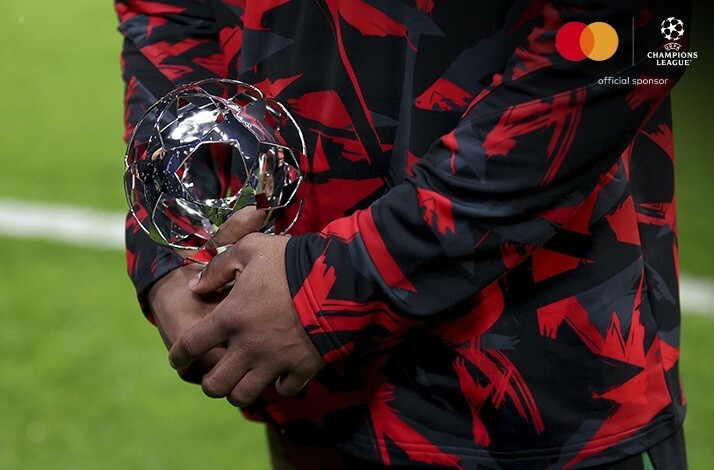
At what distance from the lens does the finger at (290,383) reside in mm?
1068

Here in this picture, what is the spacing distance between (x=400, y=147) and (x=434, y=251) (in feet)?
0.60

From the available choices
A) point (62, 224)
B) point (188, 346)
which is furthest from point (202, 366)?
point (62, 224)

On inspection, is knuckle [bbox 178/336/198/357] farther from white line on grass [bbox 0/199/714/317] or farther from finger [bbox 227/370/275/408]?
white line on grass [bbox 0/199/714/317]

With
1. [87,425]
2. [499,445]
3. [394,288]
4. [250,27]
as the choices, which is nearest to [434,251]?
[394,288]

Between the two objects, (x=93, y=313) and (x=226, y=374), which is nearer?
(x=226, y=374)

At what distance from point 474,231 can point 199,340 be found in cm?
32

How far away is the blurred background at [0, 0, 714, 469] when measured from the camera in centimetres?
261

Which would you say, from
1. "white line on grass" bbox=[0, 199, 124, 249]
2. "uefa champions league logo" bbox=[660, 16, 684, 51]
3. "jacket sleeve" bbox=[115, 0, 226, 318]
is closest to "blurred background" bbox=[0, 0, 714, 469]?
"white line on grass" bbox=[0, 199, 124, 249]

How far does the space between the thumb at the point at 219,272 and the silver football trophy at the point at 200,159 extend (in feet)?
0.26

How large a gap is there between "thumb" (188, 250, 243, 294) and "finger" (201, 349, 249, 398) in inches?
3.2

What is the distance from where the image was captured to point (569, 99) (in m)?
0.94

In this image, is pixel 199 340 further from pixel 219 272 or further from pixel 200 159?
pixel 200 159

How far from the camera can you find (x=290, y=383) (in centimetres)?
108

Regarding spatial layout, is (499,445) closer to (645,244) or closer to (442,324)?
(442,324)
